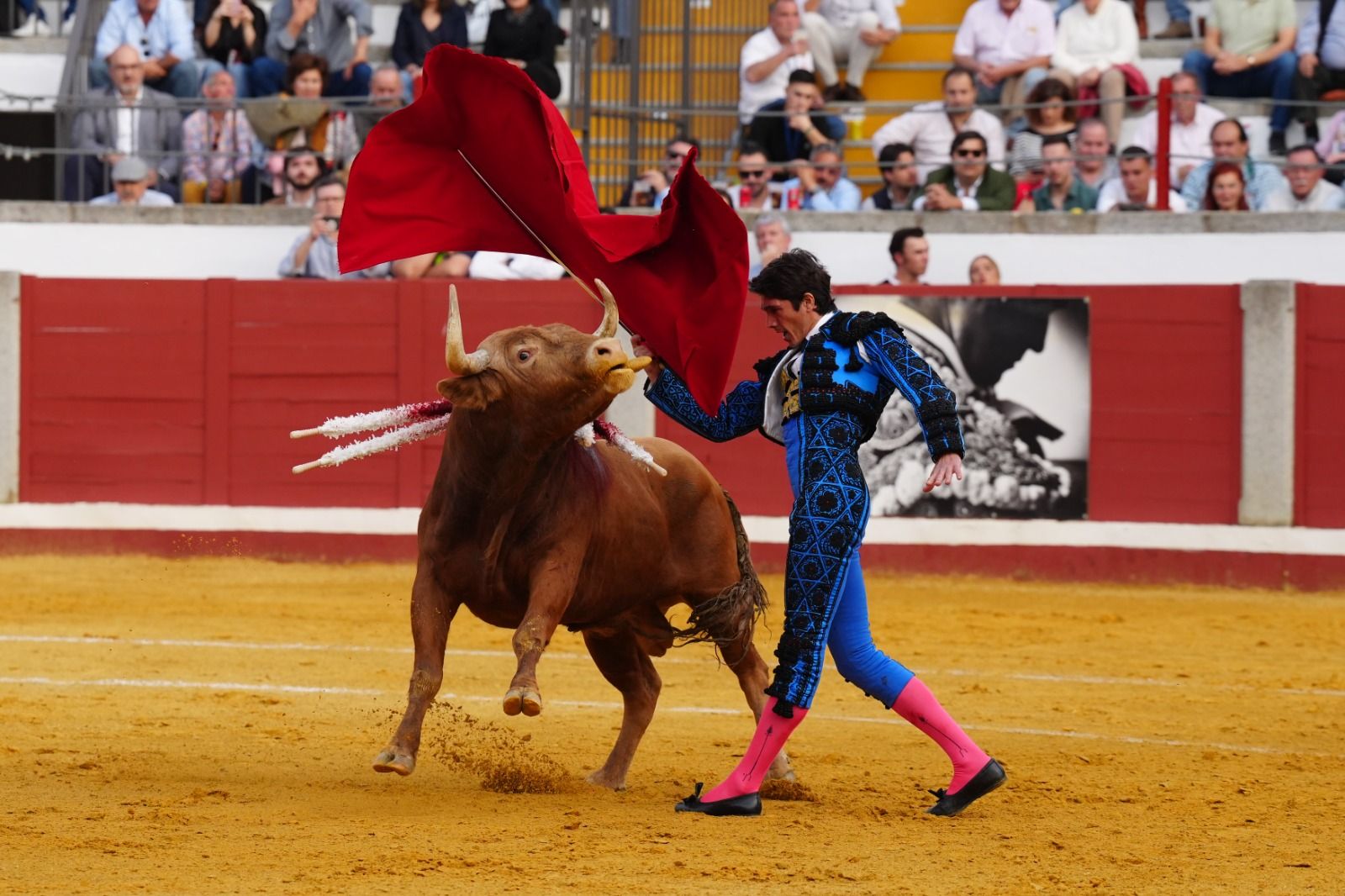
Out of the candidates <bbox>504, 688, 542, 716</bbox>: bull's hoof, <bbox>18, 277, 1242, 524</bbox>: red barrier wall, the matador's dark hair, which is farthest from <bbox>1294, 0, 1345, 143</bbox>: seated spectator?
<bbox>504, 688, 542, 716</bbox>: bull's hoof

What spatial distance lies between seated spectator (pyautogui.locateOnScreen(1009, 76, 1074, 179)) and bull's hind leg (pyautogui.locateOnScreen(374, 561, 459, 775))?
24.2ft

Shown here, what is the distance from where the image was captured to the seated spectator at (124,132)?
488 inches

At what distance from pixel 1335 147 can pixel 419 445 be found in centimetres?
572

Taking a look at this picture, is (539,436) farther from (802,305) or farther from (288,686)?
(288,686)

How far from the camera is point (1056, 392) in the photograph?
10.7 metres

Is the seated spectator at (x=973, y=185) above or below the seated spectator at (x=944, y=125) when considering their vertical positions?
below

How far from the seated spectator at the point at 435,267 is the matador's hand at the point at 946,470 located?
23.2 ft

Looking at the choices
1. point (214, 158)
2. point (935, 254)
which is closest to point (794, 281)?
point (935, 254)

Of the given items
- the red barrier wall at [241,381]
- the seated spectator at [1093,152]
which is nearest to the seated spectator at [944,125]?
the seated spectator at [1093,152]

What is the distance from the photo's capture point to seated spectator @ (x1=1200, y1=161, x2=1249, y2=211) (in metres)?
11.0

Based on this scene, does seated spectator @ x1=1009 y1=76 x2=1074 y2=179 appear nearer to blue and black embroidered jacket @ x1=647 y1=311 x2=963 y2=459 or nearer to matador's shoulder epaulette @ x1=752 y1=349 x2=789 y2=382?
matador's shoulder epaulette @ x1=752 y1=349 x2=789 y2=382

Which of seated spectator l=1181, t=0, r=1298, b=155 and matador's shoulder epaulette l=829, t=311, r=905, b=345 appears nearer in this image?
matador's shoulder epaulette l=829, t=311, r=905, b=345

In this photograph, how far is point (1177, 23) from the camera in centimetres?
1267

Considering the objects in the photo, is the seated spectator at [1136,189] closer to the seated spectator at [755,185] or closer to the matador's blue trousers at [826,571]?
the seated spectator at [755,185]
